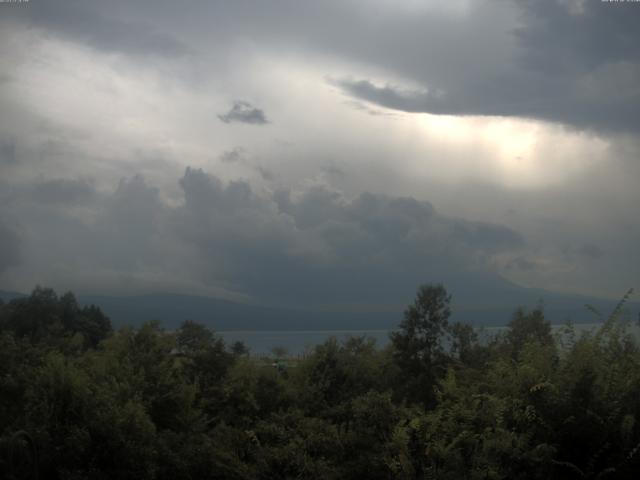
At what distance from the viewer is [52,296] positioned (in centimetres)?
5478

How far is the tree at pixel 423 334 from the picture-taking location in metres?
22.8

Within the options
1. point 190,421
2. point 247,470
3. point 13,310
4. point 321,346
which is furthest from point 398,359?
point 13,310

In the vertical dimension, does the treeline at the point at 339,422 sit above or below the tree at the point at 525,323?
below

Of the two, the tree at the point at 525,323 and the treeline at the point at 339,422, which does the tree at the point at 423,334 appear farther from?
the treeline at the point at 339,422

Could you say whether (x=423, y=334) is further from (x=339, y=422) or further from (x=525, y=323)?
(x=339, y=422)

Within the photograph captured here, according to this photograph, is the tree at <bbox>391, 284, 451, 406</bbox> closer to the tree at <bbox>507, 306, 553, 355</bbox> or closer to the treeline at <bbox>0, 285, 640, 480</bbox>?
the tree at <bbox>507, 306, 553, 355</bbox>

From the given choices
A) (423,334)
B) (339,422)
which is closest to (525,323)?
(423,334)

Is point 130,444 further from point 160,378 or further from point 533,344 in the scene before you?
point 533,344

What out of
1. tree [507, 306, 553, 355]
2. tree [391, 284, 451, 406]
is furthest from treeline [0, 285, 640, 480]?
tree [507, 306, 553, 355]

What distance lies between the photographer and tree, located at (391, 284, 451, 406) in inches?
896

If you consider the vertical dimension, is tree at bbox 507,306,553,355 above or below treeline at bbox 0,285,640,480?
above

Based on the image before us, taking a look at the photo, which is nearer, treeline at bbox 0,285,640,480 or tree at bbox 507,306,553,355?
treeline at bbox 0,285,640,480

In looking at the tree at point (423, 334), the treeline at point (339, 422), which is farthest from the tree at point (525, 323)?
the treeline at point (339, 422)

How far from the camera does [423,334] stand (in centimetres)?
2378
